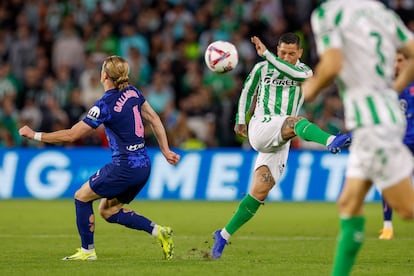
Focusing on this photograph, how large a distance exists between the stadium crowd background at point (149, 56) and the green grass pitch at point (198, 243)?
259cm

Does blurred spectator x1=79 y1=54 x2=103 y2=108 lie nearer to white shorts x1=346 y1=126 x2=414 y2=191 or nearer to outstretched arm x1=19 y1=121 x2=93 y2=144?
outstretched arm x1=19 y1=121 x2=93 y2=144

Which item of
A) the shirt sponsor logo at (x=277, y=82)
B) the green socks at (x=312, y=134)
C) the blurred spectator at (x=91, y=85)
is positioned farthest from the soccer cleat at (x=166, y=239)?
the blurred spectator at (x=91, y=85)

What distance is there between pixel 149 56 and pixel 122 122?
12311 mm

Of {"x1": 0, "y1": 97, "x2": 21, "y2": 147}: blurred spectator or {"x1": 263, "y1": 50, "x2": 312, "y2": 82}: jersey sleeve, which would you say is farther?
{"x1": 0, "y1": 97, "x2": 21, "y2": 147}: blurred spectator

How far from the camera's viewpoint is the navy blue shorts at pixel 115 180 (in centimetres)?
961

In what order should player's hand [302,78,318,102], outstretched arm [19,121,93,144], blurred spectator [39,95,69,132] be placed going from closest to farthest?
player's hand [302,78,318,102]
outstretched arm [19,121,93,144]
blurred spectator [39,95,69,132]

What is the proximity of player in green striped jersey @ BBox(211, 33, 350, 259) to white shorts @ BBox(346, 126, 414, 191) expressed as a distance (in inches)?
120

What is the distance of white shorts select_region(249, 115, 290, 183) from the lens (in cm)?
1023

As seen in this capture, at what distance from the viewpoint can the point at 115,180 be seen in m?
9.61

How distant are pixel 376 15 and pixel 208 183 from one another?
38.6ft

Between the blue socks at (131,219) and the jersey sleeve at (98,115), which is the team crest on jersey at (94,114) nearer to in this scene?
the jersey sleeve at (98,115)

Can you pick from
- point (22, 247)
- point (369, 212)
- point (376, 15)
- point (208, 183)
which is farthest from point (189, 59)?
point (376, 15)

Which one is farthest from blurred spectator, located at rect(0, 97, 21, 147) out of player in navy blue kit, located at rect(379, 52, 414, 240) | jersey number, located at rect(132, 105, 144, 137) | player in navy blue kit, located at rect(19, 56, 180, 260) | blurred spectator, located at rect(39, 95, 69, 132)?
jersey number, located at rect(132, 105, 144, 137)

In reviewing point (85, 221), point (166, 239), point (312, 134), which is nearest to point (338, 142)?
point (312, 134)
